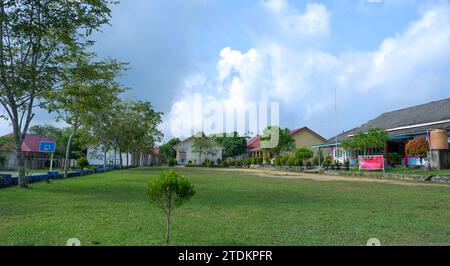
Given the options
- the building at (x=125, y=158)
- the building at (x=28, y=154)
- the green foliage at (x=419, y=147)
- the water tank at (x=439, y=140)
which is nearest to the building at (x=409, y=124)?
the green foliage at (x=419, y=147)

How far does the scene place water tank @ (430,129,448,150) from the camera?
23.4 m

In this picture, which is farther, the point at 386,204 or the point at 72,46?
the point at 72,46

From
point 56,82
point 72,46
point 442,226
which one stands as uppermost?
point 72,46

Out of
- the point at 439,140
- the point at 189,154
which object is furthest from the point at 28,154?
the point at 439,140

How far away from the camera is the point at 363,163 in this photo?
2900cm

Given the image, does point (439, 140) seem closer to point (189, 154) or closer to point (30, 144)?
point (30, 144)

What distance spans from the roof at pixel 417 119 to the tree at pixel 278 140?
14552mm

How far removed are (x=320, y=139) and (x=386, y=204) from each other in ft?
169

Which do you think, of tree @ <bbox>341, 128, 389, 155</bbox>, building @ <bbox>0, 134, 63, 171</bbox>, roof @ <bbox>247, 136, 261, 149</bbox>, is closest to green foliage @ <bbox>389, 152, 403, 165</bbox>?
tree @ <bbox>341, 128, 389, 155</bbox>

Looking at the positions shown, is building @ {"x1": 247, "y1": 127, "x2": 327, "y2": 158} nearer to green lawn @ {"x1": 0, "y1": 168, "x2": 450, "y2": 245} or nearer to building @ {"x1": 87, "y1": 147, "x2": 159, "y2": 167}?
building @ {"x1": 87, "y1": 147, "x2": 159, "y2": 167}

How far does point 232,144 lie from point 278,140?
26.1m

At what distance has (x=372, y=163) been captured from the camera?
27609mm
